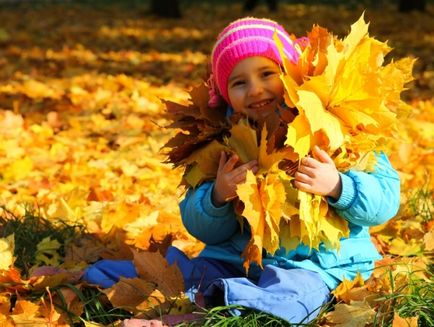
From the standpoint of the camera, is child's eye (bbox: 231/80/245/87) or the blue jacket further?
child's eye (bbox: 231/80/245/87)

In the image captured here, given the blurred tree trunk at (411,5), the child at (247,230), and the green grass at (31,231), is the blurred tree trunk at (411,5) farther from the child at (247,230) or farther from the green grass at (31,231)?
the child at (247,230)

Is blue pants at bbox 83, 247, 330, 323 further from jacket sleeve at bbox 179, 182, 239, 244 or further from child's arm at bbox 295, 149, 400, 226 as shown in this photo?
child's arm at bbox 295, 149, 400, 226

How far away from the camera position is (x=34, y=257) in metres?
3.14

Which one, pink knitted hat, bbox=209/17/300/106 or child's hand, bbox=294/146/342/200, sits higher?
pink knitted hat, bbox=209/17/300/106

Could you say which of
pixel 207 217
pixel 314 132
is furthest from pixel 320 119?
pixel 207 217

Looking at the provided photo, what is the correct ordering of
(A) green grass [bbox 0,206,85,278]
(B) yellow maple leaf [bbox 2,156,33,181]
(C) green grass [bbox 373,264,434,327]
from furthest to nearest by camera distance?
(B) yellow maple leaf [bbox 2,156,33,181]
(A) green grass [bbox 0,206,85,278]
(C) green grass [bbox 373,264,434,327]

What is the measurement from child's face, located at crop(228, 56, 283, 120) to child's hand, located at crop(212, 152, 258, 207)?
0.19 meters

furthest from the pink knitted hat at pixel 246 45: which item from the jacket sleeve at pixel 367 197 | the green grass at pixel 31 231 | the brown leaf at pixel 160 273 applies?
the green grass at pixel 31 231

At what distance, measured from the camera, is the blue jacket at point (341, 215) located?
2.50 m

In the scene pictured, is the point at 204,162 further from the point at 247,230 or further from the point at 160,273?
the point at 160,273

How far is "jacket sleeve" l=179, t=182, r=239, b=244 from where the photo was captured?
102 inches

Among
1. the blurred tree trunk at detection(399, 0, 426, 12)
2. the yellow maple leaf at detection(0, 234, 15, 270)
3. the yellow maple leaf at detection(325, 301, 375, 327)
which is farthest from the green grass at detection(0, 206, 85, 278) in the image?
the blurred tree trunk at detection(399, 0, 426, 12)

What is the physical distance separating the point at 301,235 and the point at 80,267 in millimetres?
1051

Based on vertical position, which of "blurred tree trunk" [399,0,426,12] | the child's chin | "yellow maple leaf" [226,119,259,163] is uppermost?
"blurred tree trunk" [399,0,426,12]
